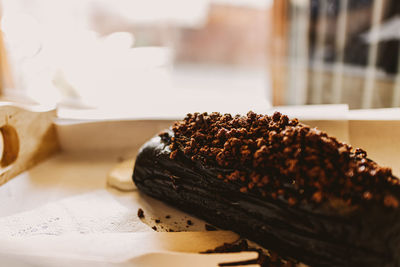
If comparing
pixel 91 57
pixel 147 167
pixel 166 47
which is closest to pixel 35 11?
pixel 91 57

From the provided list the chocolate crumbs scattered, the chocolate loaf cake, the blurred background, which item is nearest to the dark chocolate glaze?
the chocolate loaf cake

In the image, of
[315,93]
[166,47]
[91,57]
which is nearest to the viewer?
[315,93]

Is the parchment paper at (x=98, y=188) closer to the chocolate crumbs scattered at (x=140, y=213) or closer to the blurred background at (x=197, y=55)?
the chocolate crumbs scattered at (x=140, y=213)

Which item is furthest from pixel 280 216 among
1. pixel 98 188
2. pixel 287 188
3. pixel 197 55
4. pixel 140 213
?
pixel 197 55

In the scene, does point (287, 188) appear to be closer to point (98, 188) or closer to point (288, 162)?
point (288, 162)

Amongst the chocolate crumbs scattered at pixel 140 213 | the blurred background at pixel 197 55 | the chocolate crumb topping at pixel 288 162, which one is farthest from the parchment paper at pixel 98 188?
the chocolate crumb topping at pixel 288 162

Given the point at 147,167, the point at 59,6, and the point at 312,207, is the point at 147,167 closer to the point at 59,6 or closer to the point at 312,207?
the point at 312,207

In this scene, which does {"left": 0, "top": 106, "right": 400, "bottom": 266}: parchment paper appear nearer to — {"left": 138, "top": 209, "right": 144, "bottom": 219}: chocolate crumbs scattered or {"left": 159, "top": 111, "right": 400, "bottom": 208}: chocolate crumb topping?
{"left": 138, "top": 209, "right": 144, "bottom": 219}: chocolate crumbs scattered

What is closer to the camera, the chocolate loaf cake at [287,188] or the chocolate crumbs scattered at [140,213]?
the chocolate loaf cake at [287,188]
